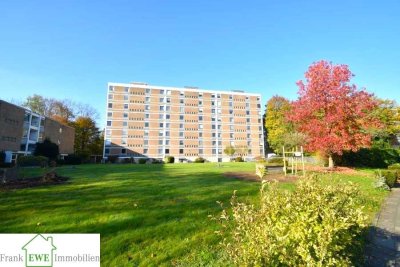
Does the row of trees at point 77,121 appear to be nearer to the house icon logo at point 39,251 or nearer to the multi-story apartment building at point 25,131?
the multi-story apartment building at point 25,131

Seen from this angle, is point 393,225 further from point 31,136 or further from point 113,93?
point 113,93

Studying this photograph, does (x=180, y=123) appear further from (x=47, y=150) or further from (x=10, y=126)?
(x=10, y=126)

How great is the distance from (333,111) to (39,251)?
23004 mm

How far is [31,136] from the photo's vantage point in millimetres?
53312

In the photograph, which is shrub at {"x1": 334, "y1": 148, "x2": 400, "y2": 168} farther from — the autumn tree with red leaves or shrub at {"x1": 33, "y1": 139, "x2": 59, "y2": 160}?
shrub at {"x1": 33, "y1": 139, "x2": 59, "y2": 160}

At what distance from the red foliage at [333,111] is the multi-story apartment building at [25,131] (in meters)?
43.5

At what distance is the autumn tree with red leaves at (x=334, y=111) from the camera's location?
2181 cm

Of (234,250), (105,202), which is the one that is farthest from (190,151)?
(234,250)

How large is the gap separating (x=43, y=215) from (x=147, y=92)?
75314 millimetres

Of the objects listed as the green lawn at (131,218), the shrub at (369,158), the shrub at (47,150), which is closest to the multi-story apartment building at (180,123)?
the shrub at (47,150)

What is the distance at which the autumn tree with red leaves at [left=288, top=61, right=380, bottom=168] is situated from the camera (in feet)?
71.6

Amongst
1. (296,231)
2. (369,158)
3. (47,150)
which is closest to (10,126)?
(47,150)

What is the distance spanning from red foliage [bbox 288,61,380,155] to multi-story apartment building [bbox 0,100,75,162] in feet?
143

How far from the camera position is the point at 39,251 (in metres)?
4.58
